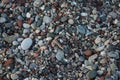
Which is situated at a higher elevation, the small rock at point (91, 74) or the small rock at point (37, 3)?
the small rock at point (37, 3)

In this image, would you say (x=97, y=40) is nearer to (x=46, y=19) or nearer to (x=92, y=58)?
(x=92, y=58)

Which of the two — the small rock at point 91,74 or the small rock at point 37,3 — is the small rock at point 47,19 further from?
the small rock at point 91,74

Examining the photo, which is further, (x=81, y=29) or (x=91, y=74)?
(x=81, y=29)

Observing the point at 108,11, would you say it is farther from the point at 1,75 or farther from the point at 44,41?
the point at 1,75

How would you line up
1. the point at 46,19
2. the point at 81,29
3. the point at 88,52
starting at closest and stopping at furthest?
1. the point at 88,52
2. the point at 81,29
3. the point at 46,19

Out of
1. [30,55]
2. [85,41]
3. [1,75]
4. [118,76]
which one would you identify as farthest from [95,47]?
[1,75]

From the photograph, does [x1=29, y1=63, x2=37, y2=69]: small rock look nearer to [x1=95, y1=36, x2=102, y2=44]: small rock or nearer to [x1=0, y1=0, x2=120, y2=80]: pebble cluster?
[x1=0, y1=0, x2=120, y2=80]: pebble cluster

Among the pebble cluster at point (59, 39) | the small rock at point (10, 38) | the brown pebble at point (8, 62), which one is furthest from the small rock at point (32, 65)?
the small rock at point (10, 38)

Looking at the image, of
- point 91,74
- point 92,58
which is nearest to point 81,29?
point 92,58
